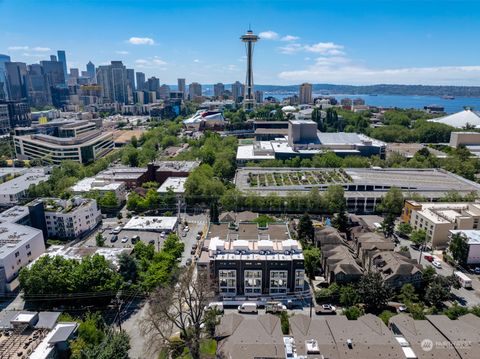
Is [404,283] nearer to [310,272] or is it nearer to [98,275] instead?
[310,272]

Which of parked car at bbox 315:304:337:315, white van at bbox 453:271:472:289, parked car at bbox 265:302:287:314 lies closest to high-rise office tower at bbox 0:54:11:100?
parked car at bbox 265:302:287:314

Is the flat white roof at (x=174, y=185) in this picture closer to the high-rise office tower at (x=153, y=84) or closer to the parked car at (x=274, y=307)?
the parked car at (x=274, y=307)

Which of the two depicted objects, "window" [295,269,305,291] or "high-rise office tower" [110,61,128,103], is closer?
"window" [295,269,305,291]

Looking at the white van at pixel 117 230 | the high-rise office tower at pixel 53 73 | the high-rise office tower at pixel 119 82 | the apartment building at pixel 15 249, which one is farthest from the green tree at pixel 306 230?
the high-rise office tower at pixel 53 73


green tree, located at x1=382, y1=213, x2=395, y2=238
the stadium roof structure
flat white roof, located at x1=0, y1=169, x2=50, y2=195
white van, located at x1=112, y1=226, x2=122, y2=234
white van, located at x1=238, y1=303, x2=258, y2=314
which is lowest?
white van, located at x1=238, y1=303, x2=258, y2=314

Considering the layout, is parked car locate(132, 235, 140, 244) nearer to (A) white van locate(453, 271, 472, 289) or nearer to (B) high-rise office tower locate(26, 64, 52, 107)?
(A) white van locate(453, 271, 472, 289)

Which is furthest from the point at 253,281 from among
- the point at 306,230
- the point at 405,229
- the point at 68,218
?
the point at 68,218
